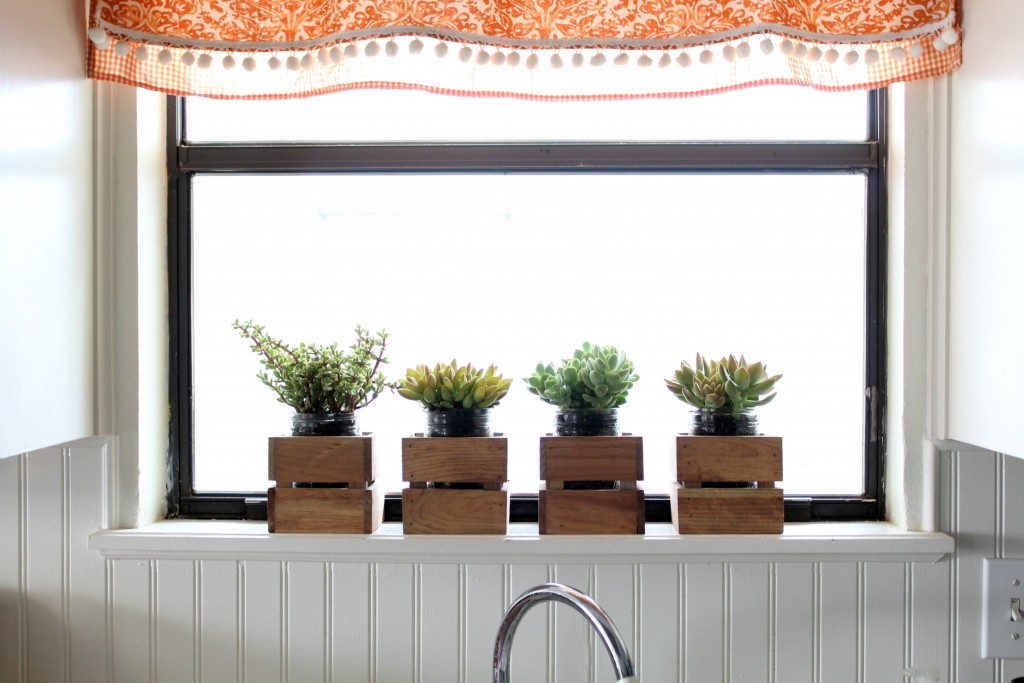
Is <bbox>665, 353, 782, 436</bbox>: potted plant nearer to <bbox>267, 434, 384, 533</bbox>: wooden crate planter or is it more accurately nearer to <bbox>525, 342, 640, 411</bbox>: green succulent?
<bbox>525, 342, 640, 411</bbox>: green succulent

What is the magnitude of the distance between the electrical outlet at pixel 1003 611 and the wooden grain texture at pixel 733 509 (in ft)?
1.21

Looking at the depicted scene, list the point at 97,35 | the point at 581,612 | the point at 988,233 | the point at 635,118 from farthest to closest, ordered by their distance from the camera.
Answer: the point at 635,118, the point at 97,35, the point at 988,233, the point at 581,612

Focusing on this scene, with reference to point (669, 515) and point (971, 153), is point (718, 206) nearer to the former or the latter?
point (971, 153)

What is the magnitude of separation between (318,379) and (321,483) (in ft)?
0.58

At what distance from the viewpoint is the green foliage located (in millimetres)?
1260

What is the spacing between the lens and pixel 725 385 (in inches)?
49.1

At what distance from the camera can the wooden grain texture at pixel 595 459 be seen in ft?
4.06

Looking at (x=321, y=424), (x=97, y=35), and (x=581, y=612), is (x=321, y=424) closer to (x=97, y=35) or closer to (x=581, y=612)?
(x=581, y=612)

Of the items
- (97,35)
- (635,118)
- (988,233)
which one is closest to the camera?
(988,233)

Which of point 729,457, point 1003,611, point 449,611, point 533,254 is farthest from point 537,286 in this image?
point 1003,611

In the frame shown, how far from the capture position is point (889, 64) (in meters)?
1.24

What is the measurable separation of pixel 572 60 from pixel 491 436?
2.12ft

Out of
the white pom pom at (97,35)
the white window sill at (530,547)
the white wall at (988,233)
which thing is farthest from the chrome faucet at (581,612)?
the white pom pom at (97,35)

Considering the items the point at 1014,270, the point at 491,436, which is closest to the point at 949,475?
the point at 1014,270
